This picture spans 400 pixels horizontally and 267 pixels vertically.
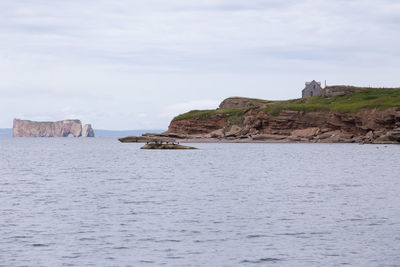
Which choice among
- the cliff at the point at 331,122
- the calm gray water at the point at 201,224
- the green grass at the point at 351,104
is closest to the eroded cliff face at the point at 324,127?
the cliff at the point at 331,122

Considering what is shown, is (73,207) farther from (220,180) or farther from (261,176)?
(261,176)

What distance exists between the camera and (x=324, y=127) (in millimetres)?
179625

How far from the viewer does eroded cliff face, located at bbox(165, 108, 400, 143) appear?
16025 centimetres

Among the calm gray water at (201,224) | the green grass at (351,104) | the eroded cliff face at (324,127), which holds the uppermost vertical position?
the green grass at (351,104)

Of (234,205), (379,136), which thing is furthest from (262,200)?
(379,136)

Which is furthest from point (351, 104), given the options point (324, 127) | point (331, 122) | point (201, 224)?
point (201, 224)

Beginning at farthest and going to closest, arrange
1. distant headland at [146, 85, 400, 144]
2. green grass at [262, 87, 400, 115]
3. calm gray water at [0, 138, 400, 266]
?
green grass at [262, 87, 400, 115], distant headland at [146, 85, 400, 144], calm gray water at [0, 138, 400, 266]

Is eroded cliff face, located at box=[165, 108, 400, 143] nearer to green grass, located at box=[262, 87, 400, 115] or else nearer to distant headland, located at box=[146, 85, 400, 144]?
distant headland, located at box=[146, 85, 400, 144]

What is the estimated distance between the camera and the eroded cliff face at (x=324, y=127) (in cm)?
16025

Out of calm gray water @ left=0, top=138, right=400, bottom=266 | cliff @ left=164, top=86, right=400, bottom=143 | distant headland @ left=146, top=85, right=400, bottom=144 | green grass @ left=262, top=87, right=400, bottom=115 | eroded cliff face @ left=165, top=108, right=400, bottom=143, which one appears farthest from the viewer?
green grass @ left=262, top=87, right=400, bottom=115

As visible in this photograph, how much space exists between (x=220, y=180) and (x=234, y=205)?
19.3 metres

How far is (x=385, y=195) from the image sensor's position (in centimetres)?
4072

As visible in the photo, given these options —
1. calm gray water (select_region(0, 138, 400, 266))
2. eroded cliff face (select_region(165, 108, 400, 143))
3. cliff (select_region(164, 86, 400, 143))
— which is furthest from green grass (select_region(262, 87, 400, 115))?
calm gray water (select_region(0, 138, 400, 266))

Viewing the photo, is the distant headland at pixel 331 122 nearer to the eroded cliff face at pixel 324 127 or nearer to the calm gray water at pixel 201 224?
the eroded cliff face at pixel 324 127
